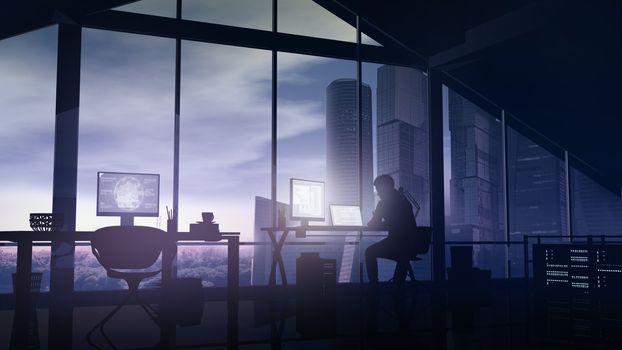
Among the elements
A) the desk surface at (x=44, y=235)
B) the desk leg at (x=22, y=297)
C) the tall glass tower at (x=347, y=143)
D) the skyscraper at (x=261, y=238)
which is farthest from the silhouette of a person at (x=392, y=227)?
the desk leg at (x=22, y=297)

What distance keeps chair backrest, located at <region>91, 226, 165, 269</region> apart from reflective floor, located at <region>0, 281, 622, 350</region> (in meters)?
0.62

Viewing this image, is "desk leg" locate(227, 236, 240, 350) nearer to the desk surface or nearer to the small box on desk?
the small box on desk

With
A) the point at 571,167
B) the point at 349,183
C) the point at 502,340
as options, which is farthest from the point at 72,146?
the point at 571,167

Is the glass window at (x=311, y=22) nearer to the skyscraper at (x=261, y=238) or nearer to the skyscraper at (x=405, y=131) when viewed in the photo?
the skyscraper at (x=405, y=131)

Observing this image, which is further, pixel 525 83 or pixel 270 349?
pixel 525 83

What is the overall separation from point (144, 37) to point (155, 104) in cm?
90

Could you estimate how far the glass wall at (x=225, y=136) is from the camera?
6754mm

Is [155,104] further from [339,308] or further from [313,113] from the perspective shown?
[339,308]

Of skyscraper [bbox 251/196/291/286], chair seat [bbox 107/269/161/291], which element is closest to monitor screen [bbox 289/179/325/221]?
skyscraper [bbox 251/196/291/286]

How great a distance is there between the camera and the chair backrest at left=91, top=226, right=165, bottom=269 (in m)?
3.82

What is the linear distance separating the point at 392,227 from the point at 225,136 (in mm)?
2557

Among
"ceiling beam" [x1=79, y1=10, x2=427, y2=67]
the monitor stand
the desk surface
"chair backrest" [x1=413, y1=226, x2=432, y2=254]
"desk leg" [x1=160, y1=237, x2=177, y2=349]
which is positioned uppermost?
"ceiling beam" [x1=79, y1=10, x2=427, y2=67]

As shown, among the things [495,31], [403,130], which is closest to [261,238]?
[403,130]

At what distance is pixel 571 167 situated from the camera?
10.2m
